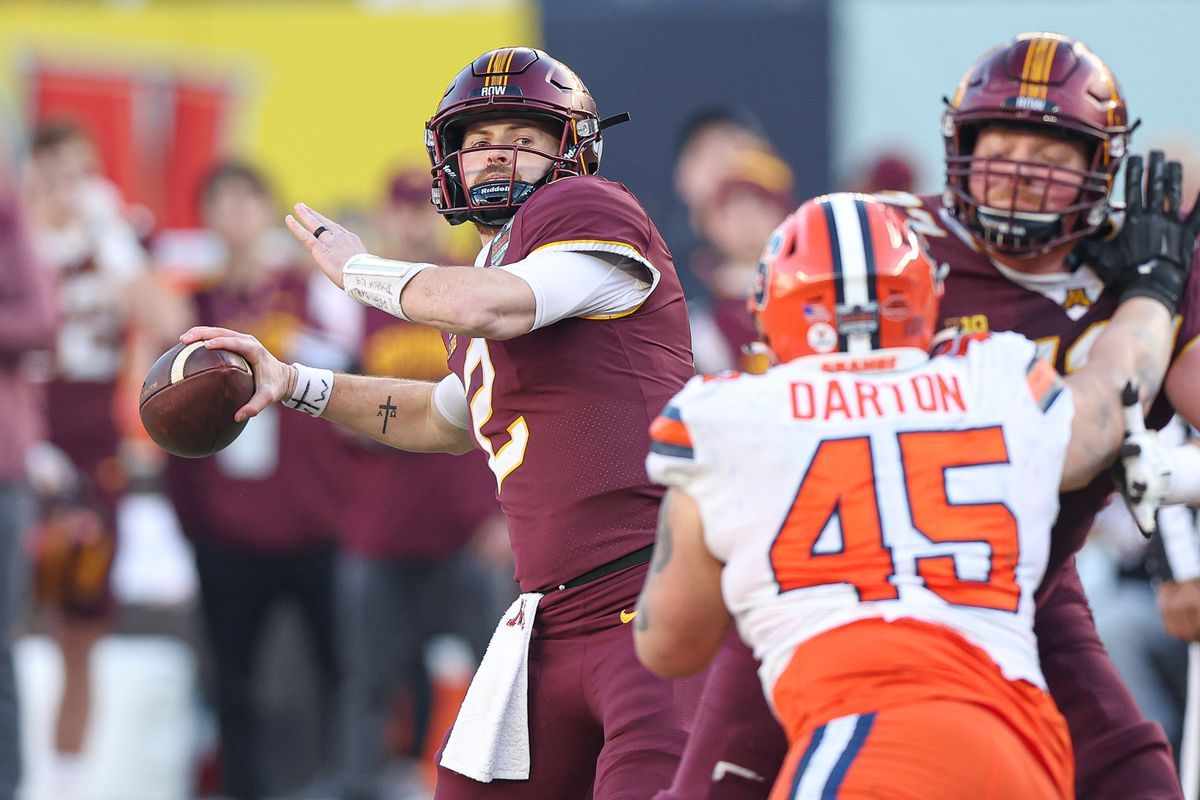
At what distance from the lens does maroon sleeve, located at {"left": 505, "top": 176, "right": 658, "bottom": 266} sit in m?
3.60

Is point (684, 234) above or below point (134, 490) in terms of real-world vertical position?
above

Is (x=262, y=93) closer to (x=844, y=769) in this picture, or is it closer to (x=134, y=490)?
(x=134, y=490)

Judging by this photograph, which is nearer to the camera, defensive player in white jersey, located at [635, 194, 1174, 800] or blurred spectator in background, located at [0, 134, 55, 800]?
defensive player in white jersey, located at [635, 194, 1174, 800]

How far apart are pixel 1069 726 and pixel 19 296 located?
422 cm

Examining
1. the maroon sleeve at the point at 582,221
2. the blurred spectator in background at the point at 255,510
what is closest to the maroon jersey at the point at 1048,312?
the maroon sleeve at the point at 582,221

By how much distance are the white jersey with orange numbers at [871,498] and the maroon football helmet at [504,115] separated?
123 cm

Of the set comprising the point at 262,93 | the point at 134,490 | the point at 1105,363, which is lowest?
the point at 134,490

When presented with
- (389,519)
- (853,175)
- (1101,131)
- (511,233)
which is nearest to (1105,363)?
(1101,131)

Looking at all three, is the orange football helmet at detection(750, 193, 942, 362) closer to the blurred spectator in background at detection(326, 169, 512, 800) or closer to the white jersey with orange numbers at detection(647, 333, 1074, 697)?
the white jersey with orange numbers at detection(647, 333, 1074, 697)

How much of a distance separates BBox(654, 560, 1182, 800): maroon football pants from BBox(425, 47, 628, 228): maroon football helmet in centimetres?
117

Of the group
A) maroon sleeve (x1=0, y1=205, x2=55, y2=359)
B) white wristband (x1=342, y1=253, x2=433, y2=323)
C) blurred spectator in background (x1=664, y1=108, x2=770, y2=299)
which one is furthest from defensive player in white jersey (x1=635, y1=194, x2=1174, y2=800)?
blurred spectator in background (x1=664, y1=108, x2=770, y2=299)

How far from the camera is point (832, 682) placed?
266cm

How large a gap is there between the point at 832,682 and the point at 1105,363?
3.02 ft

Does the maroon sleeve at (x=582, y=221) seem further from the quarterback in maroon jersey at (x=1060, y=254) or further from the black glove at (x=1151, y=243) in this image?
the black glove at (x=1151, y=243)
